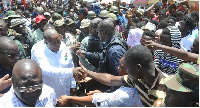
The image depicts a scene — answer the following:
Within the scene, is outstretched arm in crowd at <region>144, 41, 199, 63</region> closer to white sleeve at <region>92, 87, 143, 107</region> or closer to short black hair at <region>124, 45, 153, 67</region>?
short black hair at <region>124, 45, 153, 67</region>

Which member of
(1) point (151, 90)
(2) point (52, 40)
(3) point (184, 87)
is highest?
(3) point (184, 87)

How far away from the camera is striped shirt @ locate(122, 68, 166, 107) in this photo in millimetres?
2057

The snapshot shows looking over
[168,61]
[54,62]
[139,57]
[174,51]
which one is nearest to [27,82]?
[139,57]

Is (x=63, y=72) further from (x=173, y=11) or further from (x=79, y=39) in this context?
(x=173, y=11)

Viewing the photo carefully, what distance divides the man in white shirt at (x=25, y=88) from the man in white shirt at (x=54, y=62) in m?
1.08

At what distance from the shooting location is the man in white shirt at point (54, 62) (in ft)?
10.1

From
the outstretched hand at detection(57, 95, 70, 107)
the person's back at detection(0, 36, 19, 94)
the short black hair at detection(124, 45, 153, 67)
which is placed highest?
the short black hair at detection(124, 45, 153, 67)

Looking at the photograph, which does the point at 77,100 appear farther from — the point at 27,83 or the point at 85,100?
the point at 27,83

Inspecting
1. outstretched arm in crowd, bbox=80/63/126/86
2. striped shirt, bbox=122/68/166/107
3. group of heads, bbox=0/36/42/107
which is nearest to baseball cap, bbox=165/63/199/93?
striped shirt, bbox=122/68/166/107

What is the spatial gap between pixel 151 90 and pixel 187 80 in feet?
1.90

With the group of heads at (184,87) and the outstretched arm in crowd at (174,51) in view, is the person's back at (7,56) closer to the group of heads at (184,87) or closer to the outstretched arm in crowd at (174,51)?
the outstretched arm in crowd at (174,51)

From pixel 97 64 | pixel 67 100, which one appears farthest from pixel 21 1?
pixel 67 100

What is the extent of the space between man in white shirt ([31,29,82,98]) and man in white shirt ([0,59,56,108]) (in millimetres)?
1077

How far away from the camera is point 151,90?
2.08 m
